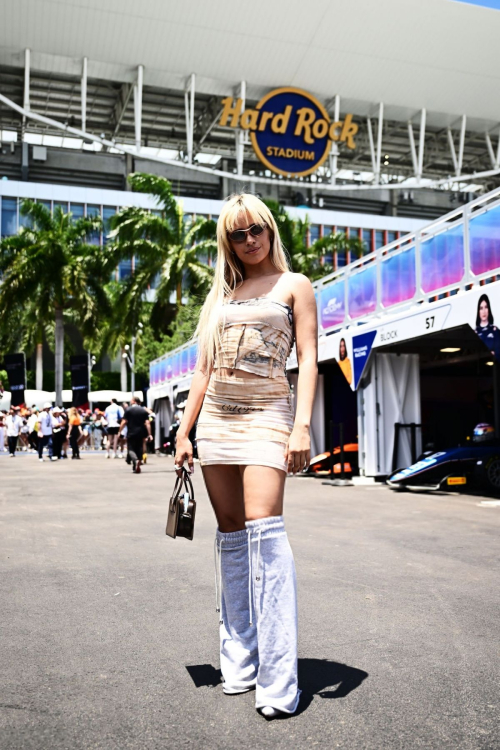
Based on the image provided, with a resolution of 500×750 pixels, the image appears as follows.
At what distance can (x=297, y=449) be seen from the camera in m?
2.95

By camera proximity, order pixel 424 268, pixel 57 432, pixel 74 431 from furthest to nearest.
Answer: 1. pixel 74 431
2. pixel 57 432
3. pixel 424 268

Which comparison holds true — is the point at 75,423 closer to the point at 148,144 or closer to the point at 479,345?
the point at 479,345

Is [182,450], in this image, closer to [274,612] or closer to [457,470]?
[274,612]

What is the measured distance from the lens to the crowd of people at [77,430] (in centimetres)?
1967

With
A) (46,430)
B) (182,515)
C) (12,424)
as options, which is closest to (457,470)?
(182,515)

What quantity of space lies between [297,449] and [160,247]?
31.6 meters

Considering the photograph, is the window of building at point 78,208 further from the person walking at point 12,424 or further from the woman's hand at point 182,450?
the woman's hand at point 182,450

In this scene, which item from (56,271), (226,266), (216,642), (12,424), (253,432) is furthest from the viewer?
(56,271)

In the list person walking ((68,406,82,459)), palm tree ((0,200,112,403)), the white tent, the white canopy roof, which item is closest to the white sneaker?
person walking ((68,406,82,459))

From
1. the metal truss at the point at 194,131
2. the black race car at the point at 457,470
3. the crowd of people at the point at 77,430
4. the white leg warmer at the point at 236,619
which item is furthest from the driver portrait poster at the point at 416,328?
the metal truss at the point at 194,131

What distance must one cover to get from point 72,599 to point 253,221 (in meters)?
2.76

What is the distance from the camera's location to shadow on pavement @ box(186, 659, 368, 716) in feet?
9.82

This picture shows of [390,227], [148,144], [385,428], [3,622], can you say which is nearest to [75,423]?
[385,428]

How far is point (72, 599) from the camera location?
15.8 feet
